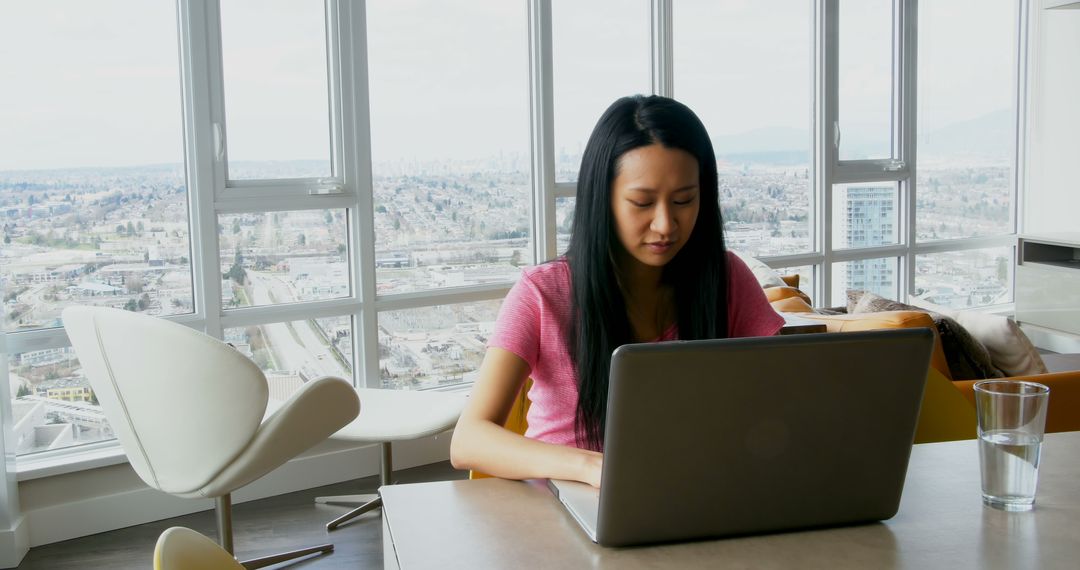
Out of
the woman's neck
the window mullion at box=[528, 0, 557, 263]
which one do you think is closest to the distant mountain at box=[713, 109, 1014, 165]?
the window mullion at box=[528, 0, 557, 263]

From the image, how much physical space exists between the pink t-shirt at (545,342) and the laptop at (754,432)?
0.59 m

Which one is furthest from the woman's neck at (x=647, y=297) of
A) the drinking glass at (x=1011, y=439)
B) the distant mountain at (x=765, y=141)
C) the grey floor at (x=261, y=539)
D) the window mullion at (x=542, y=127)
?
the distant mountain at (x=765, y=141)

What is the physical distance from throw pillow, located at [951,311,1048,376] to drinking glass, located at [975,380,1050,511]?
1.90m

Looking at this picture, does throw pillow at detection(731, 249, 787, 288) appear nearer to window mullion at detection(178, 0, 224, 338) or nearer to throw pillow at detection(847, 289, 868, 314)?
throw pillow at detection(847, 289, 868, 314)

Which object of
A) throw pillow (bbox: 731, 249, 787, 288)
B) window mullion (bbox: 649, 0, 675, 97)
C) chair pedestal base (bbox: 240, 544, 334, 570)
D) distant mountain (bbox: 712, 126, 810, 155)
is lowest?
chair pedestal base (bbox: 240, 544, 334, 570)

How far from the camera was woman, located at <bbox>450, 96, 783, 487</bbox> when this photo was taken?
166 cm

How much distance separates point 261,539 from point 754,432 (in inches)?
101

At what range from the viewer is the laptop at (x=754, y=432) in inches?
39.9

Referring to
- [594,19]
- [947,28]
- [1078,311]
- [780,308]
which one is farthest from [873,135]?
[780,308]

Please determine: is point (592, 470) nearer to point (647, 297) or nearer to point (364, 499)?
point (647, 297)

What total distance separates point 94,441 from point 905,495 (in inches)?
117

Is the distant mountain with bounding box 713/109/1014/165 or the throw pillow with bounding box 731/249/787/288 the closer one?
the throw pillow with bounding box 731/249/787/288

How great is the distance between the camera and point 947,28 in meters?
5.67

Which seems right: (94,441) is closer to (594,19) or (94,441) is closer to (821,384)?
(594,19)
